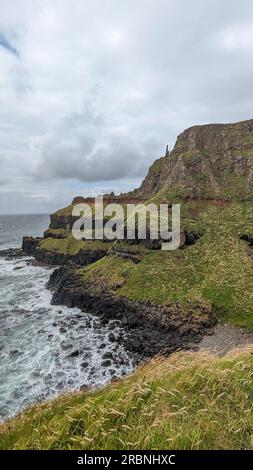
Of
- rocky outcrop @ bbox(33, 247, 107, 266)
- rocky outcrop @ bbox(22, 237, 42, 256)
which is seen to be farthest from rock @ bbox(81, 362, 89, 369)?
rocky outcrop @ bbox(22, 237, 42, 256)

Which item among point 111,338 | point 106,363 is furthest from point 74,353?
point 111,338

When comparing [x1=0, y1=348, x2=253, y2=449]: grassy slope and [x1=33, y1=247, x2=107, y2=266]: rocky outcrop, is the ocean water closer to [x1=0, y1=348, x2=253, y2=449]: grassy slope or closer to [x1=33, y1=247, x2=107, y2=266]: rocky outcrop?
[x1=0, y1=348, x2=253, y2=449]: grassy slope

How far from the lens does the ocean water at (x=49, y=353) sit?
25.7 metres

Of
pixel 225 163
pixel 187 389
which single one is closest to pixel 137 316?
pixel 187 389

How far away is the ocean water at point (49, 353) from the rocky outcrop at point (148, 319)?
4.80 ft

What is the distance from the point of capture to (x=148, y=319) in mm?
37688

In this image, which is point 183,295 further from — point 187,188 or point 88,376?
point 187,188

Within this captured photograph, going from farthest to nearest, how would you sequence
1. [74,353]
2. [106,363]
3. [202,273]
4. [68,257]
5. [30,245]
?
[30,245], [68,257], [202,273], [74,353], [106,363]

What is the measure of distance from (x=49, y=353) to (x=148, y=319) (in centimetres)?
1222

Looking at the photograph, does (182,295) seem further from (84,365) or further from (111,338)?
(84,365)

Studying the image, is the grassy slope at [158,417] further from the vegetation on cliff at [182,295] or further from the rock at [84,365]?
the rock at [84,365]

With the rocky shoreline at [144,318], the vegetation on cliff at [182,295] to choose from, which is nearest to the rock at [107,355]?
the rocky shoreline at [144,318]

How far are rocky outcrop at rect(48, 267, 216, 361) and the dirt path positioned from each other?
1048 mm

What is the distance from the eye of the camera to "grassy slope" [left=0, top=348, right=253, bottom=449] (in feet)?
18.8
